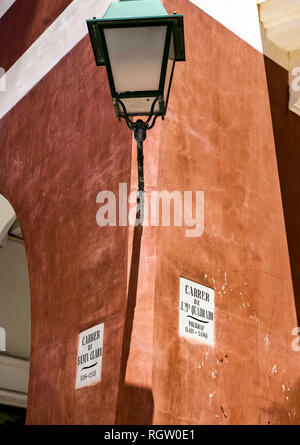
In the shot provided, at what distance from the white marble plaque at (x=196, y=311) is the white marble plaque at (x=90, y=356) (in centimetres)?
48

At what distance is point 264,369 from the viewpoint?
4680 mm

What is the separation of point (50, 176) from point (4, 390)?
3324 mm

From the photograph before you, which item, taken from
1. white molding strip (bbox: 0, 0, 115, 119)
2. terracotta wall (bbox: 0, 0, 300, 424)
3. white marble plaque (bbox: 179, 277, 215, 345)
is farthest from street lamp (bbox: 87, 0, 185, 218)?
white molding strip (bbox: 0, 0, 115, 119)

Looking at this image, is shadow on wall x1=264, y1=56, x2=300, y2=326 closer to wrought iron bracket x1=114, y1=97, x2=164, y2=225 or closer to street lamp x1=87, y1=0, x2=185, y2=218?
wrought iron bracket x1=114, y1=97, x2=164, y2=225

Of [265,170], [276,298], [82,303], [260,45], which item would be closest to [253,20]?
[260,45]

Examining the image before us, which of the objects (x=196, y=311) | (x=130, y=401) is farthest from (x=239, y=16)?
(x=130, y=401)

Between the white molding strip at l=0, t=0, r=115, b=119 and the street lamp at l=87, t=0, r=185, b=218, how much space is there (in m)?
1.58

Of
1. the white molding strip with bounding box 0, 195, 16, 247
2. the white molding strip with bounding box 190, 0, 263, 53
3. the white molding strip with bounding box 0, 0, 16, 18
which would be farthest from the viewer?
the white molding strip with bounding box 0, 0, 16, 18

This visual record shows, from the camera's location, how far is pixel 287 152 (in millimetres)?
5566

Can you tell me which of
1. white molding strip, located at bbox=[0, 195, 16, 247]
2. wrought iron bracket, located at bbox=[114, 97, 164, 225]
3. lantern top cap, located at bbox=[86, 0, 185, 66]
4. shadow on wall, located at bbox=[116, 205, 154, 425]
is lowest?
shadow on wall, located at bbox=[116, 205, 154, 425]

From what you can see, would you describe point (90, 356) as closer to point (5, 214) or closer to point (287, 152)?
point (287, 152)

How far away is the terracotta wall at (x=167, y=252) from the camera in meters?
4.21

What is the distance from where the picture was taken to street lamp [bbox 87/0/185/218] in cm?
364
